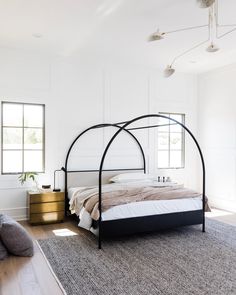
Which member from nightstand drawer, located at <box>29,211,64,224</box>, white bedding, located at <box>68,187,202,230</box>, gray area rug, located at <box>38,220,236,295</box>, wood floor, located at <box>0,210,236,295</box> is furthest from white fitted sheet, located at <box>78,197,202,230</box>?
nightstand drawer, located at <box>29,211,64,224</box>

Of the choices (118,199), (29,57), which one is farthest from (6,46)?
(118,199)

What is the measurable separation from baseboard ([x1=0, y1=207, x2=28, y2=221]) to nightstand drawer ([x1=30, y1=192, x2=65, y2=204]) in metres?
0.56

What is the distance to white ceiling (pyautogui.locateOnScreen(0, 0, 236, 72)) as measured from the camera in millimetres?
3391

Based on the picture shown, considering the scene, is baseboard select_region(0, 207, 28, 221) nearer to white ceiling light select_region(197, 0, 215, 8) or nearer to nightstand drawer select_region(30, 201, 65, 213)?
nightstand drawer select_region(30, 201, 65, 213)

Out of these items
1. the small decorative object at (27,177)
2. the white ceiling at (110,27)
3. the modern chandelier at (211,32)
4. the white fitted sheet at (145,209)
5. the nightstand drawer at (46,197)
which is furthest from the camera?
the small decorative object at (27,177)

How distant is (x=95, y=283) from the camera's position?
2.78 meters

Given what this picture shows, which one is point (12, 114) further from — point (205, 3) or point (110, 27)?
point (205, 3)

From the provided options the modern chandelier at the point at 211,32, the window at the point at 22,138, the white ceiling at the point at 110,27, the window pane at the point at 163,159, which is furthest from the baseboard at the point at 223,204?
the window at the point at 22,138

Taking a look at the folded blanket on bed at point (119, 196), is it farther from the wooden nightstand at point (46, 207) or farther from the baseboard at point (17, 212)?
the baseboard at point (17, 212)

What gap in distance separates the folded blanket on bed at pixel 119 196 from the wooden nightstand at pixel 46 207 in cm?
27

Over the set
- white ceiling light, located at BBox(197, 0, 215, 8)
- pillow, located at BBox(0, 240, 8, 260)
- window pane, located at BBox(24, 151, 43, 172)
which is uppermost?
white ceiling light, located at BBox(197, 0, 215, 8)

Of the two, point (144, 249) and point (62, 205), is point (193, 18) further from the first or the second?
point (62, 205)

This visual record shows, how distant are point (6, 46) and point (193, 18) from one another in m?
3.11

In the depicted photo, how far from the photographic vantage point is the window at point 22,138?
16.6 feet
